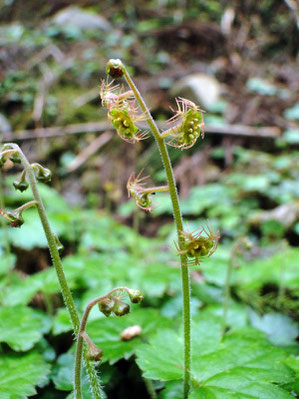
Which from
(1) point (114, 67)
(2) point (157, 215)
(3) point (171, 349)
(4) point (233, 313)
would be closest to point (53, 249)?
(1) point (114, 67)

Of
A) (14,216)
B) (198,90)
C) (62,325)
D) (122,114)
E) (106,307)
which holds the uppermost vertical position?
(198,90)

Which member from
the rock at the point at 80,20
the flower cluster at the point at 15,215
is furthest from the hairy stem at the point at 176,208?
the rock at the point at 80,20

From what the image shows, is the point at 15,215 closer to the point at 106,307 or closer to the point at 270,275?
→ the point at 106,307

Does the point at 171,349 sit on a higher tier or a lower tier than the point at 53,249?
lower

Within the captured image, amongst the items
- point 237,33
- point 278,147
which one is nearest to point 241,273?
point 278,147

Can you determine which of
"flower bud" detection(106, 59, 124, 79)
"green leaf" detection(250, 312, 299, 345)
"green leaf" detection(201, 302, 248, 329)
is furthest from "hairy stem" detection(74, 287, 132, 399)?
"green leaf" detection(250, 312, 299, 345)

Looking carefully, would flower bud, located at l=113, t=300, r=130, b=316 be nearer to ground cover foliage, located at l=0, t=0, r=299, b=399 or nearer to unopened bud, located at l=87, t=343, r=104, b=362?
unopened bud, located at l=87, t=343, r=104, b=362

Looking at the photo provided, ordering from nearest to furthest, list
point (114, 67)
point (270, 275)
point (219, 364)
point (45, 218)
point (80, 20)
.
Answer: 1. point (114, 67)
2. point (45, 218)
3. point (219, 364)
4. point (270, 275)
5. point (80, 20)
